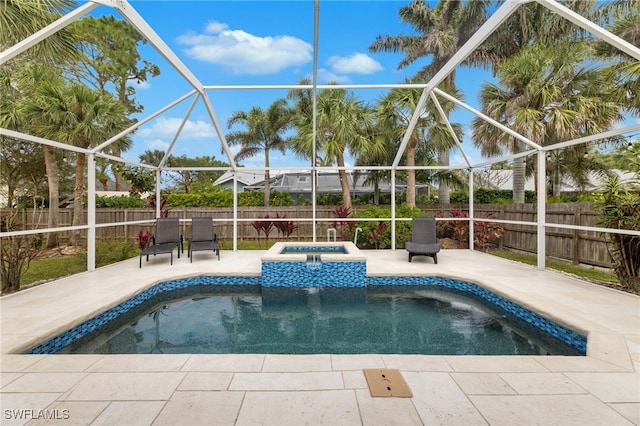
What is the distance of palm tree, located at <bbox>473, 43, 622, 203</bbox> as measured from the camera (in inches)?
345

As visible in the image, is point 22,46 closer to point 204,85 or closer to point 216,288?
point 204,85

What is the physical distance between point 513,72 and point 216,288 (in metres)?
10.5

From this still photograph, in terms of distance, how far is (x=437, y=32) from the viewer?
16.3 metres

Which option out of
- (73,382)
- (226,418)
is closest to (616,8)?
(226,418)

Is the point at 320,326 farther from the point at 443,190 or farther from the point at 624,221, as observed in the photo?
the point at 443,190

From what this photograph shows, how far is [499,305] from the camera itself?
206 inches

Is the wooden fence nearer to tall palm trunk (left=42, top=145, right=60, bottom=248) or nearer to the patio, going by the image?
tall palm trunk (left=42, top=145, right=60, bottom=248)

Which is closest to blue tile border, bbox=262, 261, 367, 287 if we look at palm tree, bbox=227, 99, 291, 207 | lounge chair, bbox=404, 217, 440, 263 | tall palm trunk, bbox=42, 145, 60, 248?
lounge chair, bbox=404, 217, 440, 263

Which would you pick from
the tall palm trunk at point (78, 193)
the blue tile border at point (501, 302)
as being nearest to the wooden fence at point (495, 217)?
the tall palm trunk at point (78, 193)

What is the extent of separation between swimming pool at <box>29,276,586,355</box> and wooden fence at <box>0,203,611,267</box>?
2.67 metres

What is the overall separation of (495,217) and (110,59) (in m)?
19.6

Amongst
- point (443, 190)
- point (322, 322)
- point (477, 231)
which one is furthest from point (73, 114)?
point (443, 190)

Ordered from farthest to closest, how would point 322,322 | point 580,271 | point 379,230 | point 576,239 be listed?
point 379,230
point 576,239
point 580,271
point 322,322

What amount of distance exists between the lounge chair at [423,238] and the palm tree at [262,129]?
1025cm
